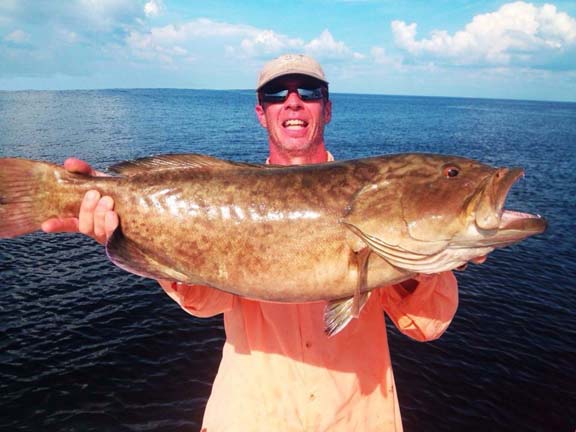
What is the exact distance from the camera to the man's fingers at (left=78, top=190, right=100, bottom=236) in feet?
13.0

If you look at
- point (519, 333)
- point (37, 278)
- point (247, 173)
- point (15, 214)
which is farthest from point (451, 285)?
point (37, 278)

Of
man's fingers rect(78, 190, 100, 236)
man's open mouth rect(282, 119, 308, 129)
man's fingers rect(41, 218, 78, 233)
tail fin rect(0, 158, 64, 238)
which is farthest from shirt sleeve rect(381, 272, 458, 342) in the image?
tail fin rect(0, 158, 64, 238)

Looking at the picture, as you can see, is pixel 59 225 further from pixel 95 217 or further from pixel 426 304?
pixel 426 304

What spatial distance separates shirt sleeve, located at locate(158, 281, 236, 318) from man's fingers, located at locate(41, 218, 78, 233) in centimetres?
105

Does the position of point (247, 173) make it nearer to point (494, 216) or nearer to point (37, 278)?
point (494, 216)

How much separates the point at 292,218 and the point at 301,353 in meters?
1.41

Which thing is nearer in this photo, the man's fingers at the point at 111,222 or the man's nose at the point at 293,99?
the man's fingers at the point at 111,222

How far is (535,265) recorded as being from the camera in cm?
1989

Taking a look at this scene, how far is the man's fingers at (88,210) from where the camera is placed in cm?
397

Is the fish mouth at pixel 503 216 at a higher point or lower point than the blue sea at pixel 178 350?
higher

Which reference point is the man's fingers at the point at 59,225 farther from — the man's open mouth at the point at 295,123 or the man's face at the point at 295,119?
the man's open mouth at the point at 295,123

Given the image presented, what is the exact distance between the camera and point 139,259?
3906 mm

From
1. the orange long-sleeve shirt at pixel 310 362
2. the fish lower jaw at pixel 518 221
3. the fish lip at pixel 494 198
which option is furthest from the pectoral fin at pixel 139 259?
the fish lower jaw at pixel 518 221

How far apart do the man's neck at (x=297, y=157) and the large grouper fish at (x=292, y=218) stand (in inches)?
61.3
